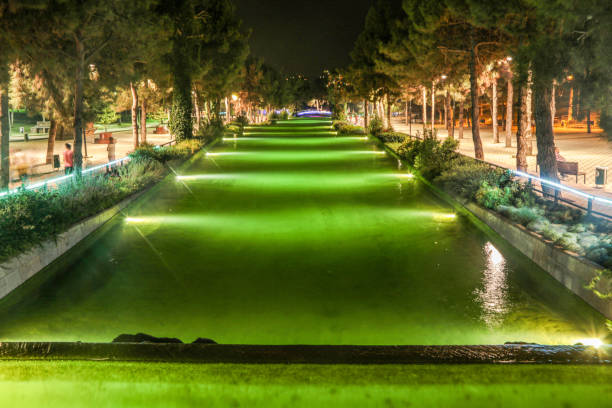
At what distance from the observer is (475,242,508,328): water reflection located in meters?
7.85

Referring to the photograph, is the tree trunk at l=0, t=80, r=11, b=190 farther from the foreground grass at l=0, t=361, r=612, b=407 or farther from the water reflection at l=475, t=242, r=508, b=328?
the foreground grass at l=0, t=361, r=612, b=407

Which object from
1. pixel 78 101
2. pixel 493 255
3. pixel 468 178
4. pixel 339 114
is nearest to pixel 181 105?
pixel 78 101

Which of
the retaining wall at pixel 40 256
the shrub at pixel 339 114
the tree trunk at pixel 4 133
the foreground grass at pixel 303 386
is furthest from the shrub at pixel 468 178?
the shrub at pixel 339 114

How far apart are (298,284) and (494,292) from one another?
286 centimetres

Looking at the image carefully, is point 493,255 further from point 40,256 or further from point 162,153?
point 162,153

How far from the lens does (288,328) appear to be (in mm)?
7441

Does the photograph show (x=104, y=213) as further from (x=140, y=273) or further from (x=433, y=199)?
(x=433, y=199)

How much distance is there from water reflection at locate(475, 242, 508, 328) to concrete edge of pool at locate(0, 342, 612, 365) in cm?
241

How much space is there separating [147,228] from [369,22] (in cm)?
4688

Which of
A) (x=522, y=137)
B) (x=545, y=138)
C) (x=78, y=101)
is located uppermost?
(x=78, y=101)

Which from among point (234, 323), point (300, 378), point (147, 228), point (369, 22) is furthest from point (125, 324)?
point (369, 22)

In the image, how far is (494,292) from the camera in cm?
890

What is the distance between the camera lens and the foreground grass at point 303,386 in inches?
188

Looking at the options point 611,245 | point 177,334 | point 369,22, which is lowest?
point 177,334
